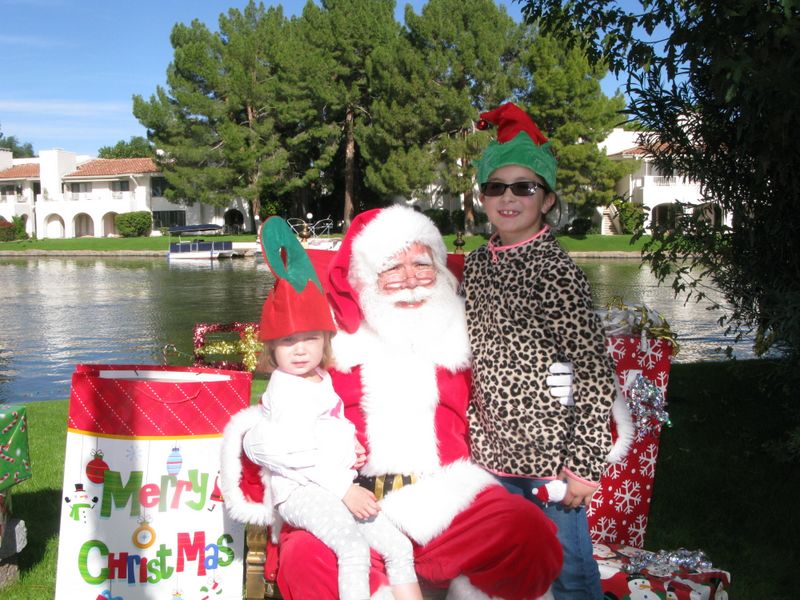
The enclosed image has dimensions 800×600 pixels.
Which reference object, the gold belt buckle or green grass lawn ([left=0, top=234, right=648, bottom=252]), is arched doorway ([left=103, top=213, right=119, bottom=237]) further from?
the gold belt buckle

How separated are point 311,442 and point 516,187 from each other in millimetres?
1180

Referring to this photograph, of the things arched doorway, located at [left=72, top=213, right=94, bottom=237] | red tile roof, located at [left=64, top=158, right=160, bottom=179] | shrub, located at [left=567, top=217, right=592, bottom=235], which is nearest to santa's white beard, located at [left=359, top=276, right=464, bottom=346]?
shrub, located at [left=567, top=217, right=592, bottom=235]

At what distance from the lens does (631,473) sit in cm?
362

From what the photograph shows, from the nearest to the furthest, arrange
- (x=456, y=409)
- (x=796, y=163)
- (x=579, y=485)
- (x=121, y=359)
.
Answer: (x=579, y=485) < (x=456, y=409) < (x=796, y=163) < (x=121, y=359)

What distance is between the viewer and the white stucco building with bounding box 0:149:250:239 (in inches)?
1957

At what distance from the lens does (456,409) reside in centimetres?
291

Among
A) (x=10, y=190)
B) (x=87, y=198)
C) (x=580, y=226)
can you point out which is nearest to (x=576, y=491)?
(x=580, y=226)

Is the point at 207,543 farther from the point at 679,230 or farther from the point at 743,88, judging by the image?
the point at 679,230

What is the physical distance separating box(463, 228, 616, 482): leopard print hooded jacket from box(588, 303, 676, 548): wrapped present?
0.97 m

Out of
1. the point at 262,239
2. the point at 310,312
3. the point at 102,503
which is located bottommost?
the point at 102,503

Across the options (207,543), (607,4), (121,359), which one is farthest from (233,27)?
(207,543)

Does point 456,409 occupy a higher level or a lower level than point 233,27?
lower

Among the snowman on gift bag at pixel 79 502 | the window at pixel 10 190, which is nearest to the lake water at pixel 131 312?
the snowman on gift bag at pixel 79 502

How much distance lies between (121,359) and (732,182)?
910 centimetres
